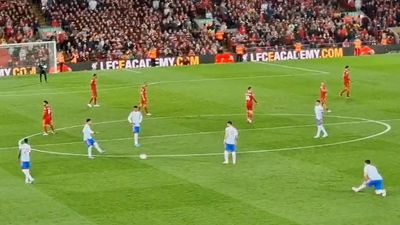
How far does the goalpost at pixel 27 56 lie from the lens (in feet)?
206

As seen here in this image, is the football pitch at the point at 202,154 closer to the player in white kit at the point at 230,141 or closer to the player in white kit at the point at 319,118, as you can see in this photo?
the player in white kit at the point at 230,141

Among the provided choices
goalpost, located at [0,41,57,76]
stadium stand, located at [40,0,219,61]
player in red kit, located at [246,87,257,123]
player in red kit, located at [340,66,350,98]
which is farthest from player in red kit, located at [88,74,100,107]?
stadium stand, located at [40,0,219,61]

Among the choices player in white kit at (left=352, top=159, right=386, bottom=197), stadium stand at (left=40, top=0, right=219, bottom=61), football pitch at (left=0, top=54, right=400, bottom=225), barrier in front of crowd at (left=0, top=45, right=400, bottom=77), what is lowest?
football pitch at (left=0, top=54, right=400, bottom=225)

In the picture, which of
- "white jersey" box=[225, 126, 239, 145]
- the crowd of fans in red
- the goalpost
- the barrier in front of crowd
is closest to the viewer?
"white jersey" box=[225, 126, 239, 145]

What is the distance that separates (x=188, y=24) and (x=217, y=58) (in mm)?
4860

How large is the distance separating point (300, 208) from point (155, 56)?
41859mm

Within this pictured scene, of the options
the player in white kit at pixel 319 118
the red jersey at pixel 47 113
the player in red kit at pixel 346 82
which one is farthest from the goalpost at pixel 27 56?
the player in white kit at pixel 319 118

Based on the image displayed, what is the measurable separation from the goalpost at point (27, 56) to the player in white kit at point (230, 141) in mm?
31596

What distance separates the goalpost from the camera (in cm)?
6291

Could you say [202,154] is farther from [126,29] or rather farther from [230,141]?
[126,29]

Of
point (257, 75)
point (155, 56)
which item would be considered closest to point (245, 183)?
point (257, 75)

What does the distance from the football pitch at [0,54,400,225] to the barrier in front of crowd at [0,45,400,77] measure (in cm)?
515

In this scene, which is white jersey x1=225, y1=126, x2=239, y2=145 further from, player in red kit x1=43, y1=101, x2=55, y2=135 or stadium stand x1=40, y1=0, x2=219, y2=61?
stadium stand x1=40, y1=0, x2=219, y2=61

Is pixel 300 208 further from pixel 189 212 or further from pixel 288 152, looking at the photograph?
pixel 288 152
